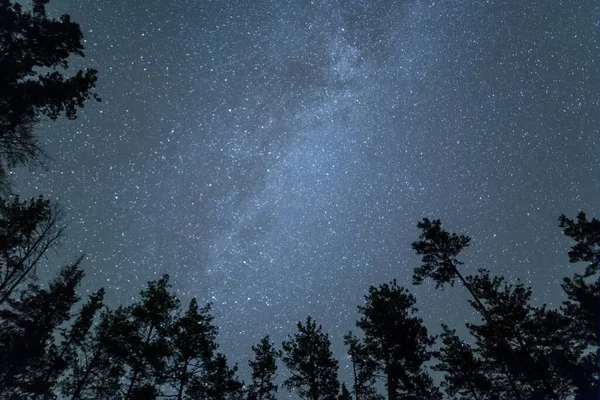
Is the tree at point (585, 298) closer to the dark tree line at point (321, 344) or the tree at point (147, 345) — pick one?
the dark tree line at point (321, 344)

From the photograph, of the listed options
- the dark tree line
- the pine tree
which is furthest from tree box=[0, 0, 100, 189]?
the pine tree

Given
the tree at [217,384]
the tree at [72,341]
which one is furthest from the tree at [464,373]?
the tree at [72,341]

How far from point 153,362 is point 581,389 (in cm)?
2607

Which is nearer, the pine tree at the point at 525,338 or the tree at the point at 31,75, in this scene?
the tree at the point at 31,75

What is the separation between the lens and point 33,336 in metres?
18.4

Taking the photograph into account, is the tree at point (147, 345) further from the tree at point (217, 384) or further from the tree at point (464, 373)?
the tree at point (464, 373)

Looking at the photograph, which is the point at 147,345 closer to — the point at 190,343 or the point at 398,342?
the point at 190,343

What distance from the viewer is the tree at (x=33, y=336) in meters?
18.1

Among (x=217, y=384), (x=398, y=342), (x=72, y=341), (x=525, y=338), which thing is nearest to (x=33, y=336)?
(x=72, y=341)

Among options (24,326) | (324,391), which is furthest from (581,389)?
(24,326)

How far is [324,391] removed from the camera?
2075 cm

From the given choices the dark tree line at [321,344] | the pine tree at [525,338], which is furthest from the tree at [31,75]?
the pine tree at [525,338]

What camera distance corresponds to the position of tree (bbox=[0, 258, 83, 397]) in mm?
18094

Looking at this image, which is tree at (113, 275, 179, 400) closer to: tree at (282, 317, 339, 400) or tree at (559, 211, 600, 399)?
tree at (282, 317, 339, 400)
